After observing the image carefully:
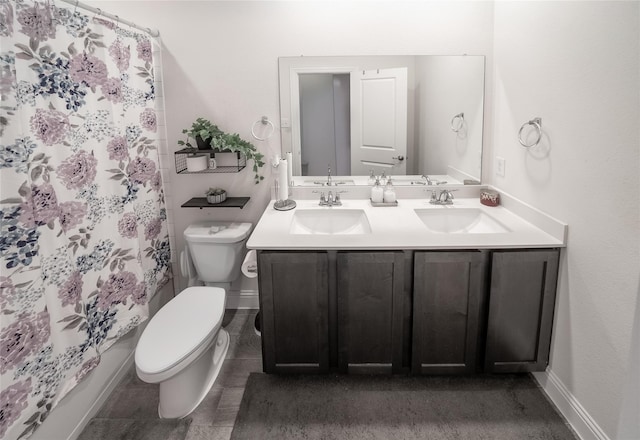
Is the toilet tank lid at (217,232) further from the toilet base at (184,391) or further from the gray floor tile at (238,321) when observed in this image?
the toilet base at (184,391)

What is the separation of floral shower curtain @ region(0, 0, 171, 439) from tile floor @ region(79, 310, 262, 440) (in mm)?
295

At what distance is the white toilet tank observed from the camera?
270 centimetres

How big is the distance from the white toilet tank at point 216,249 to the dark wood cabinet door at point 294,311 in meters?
0.72

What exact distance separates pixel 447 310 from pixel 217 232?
1.47 meters

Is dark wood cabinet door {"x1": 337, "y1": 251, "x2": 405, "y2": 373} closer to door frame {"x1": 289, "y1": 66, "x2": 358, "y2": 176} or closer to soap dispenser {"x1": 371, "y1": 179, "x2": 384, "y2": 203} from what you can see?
soap dispenser {"x1": 371, "y1": 179, "x2": 384, "y2": 203}

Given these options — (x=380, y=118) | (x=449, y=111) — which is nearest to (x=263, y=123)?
(x=380, y=118)

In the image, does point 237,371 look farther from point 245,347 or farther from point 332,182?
point 332,182

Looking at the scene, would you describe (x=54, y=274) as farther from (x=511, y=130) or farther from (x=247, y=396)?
(x=511, y=130)

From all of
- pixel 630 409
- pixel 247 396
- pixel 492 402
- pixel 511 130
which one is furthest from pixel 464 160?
pixel 247 396

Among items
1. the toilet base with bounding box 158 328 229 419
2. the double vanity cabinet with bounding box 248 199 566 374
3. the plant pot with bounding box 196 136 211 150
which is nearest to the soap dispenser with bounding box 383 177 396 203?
the double vanity cabinet with bounding box 248 199 566 374

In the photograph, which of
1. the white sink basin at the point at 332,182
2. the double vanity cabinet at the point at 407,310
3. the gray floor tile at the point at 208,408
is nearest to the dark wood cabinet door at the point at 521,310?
the double vanity cabinet at the point at 407,310

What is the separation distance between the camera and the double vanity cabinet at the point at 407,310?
6.63ft

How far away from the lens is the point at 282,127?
2.78m

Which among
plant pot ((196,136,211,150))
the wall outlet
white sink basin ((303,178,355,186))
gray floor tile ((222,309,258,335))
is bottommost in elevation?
gray floor tile ((222,309,258,335))
